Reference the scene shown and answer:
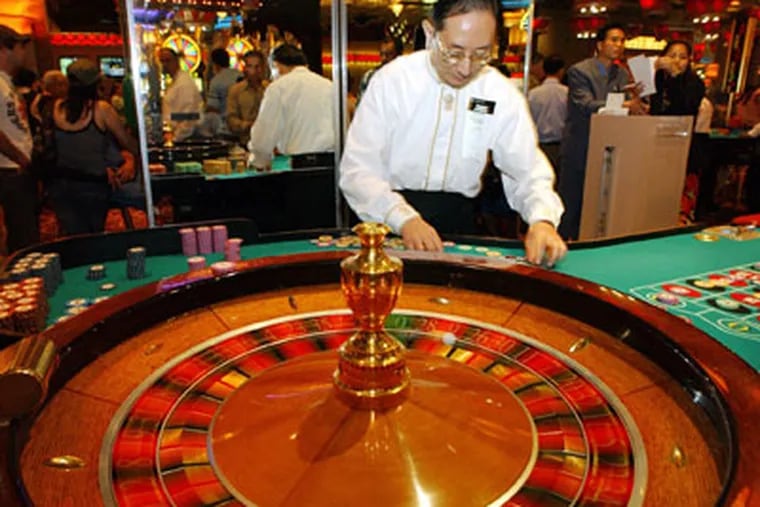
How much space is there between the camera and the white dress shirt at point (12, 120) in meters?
4.09

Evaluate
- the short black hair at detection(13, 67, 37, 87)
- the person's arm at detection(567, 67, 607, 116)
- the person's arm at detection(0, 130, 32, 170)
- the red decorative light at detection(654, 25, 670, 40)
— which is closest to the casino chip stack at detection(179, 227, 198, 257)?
the person's arm at detection(0, 130, 32, 170)

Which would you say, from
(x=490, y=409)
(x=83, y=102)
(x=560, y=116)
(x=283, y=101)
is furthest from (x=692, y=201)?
(x=490, y=409)

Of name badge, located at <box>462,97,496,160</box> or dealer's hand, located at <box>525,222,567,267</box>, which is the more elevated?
name badge, located at <box>462,97,496,160</box>

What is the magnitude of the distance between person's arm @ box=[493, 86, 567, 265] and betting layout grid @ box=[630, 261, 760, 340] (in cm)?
40

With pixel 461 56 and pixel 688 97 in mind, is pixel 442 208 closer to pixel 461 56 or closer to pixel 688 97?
pixel 461 56

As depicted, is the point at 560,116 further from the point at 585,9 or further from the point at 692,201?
the point at 585,9

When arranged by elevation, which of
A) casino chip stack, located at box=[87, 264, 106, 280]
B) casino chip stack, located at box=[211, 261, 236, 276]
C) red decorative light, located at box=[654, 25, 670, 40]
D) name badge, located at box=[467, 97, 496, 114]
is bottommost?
casino chip stack, located at box=[87, 264, 106, 280]

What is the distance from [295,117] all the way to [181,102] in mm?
966

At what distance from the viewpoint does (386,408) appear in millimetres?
815

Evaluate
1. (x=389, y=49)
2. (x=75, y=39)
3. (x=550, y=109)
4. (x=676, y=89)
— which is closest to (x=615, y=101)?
(x=676, y=89)

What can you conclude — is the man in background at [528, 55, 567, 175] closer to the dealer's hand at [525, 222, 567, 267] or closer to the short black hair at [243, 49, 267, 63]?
the short black hair at [243, 49, 267, 63]

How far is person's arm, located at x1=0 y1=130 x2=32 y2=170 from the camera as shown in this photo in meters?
4.08

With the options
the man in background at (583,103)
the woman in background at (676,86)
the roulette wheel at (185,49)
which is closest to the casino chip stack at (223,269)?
the roulette wheel at (185,49)

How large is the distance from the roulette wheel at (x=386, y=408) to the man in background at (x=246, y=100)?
444 centimetres
